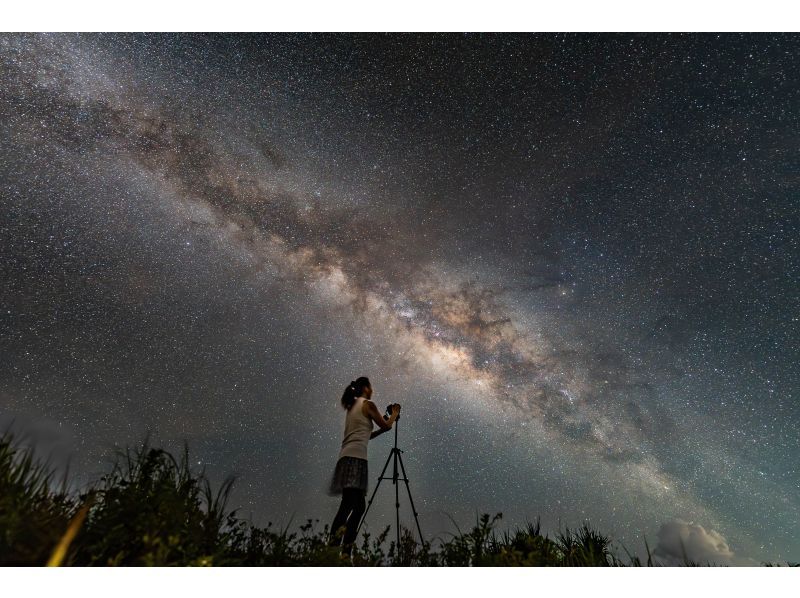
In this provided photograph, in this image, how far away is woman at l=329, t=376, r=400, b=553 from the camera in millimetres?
4793

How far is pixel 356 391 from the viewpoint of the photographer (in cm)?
573

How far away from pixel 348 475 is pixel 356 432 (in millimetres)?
472

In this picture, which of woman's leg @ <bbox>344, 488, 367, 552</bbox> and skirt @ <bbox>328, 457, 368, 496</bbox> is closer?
woman's leg @ <bbox>344, 488, 367, 552</bbox>

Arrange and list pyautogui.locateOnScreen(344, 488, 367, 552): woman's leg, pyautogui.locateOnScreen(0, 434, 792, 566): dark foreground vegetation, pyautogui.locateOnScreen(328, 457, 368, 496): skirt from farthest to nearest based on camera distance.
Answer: pyautogui.locateOnScreen(328, 457, 368, 496): skirt, pyautogui.locateOnScreen(344, 488, 367, 552): woman's leg, pyautogui.locateOnScreen(0, 434, 792, 566): dark foreground vegetation

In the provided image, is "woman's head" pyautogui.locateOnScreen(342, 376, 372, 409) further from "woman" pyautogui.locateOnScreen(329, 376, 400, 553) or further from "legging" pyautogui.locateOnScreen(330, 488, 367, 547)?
"legging" pyautogui.locateOnScreen(330, 488, 367, 547)

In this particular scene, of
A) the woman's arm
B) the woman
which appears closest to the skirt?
the woman

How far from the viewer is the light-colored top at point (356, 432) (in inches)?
203

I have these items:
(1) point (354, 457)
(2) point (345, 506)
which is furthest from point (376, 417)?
(2) point (345, 506)
